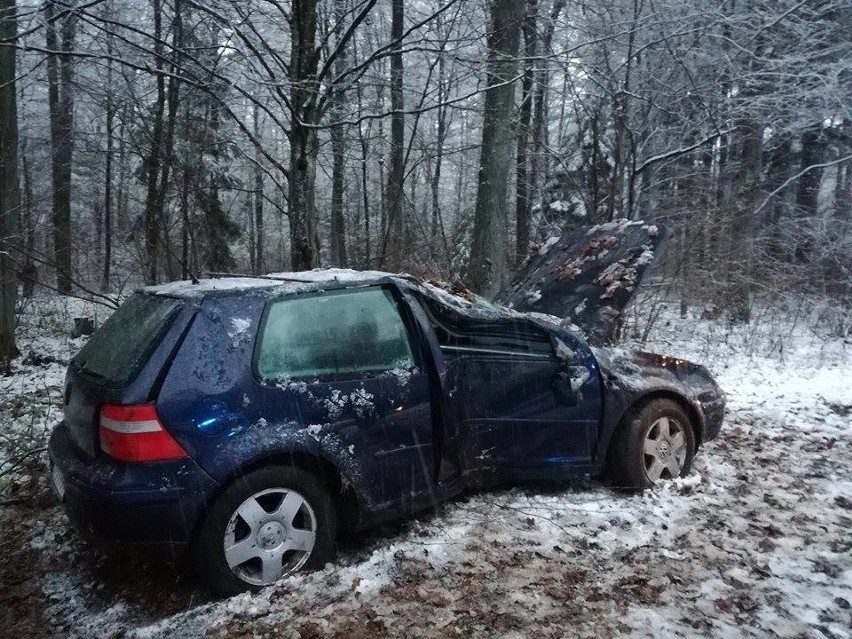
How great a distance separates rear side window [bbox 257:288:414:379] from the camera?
3383 mm

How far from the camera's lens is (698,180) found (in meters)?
11.9

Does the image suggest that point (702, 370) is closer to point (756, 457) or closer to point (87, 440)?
point (756, 457)

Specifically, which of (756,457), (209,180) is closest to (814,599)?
(756,457)

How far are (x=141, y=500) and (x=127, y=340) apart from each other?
879 millimetres

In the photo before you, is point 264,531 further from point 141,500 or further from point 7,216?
point 7,216

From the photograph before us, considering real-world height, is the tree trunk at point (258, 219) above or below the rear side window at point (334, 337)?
above

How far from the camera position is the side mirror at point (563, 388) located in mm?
4246

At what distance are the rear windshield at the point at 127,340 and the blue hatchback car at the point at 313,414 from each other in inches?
0.5

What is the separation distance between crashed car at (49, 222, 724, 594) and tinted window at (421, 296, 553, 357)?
1 centimetres

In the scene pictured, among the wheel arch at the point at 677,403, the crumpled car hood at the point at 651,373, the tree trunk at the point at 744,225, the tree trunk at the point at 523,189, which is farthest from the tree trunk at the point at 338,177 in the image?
the tree trunk at the point at 744,225

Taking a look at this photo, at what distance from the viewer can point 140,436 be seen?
295cm

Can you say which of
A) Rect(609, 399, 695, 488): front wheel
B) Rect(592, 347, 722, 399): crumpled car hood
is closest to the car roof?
Rect(592, 347, 722, 399): crumpled car hood

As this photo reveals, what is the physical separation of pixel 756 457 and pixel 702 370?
1.08 m

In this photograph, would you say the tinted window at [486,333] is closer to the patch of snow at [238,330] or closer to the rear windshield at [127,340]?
the patch of snow at [238,330]
